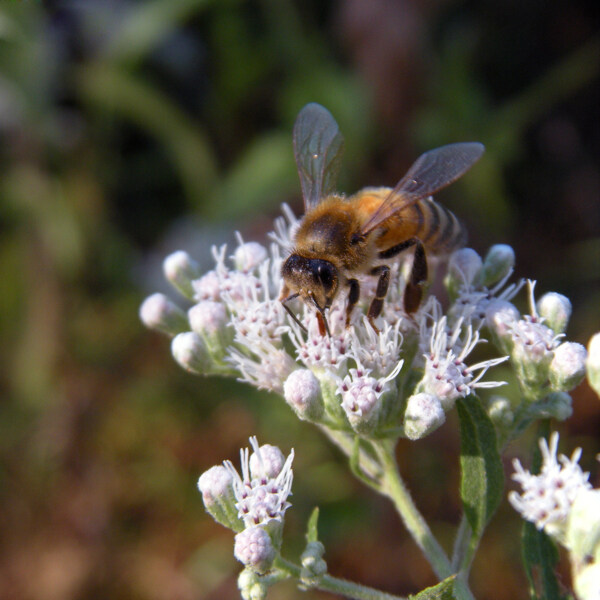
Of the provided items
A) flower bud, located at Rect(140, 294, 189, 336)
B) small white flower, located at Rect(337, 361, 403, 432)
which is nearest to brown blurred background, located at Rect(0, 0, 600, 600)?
flower bud, located at Rect(140, 294, 189, 336)

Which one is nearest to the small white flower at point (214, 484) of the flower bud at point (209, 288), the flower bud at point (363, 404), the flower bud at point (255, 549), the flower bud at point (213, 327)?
the flower bud at point (255, 549)

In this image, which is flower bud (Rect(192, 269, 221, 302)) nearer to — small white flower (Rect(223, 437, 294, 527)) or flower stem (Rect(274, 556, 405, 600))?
small white flower (Rect(223, 437, 294, 527))

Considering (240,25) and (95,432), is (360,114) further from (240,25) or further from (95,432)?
(95,432)

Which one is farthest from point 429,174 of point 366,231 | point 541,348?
point 541,348

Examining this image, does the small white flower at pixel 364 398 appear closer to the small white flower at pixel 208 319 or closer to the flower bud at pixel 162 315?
the small white flower at pixel 208 319

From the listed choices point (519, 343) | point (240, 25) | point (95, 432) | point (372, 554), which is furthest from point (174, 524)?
point (240, 25)

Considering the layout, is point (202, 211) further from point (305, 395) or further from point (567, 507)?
point (567, 507)
